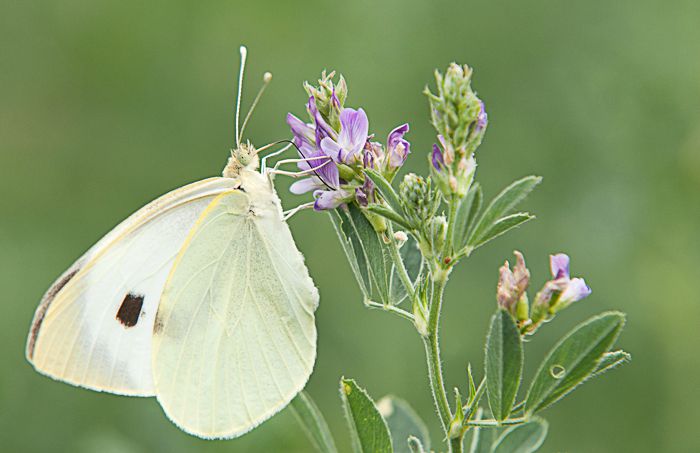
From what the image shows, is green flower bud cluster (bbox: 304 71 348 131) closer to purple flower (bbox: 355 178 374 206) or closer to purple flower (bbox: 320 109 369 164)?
purple flower (bbox: 320 109 369 164)

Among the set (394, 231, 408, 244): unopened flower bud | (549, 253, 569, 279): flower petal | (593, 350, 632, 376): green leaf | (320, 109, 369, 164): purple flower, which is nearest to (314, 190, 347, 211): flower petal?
(320, 109, 369, 164): purple flower

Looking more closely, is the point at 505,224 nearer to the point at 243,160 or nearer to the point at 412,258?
the point at 412,258

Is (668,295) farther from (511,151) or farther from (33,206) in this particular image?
(33,206)

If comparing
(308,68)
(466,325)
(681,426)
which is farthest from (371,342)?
(308,68)

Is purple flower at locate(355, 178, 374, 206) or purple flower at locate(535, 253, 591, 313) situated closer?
purple flower at locate(535, 253, 591, 313)

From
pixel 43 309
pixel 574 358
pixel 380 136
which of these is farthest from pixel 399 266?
pixel 380 136

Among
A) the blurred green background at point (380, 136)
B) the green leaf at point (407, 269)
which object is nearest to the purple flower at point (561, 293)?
the green leaf at point (407, 269)
